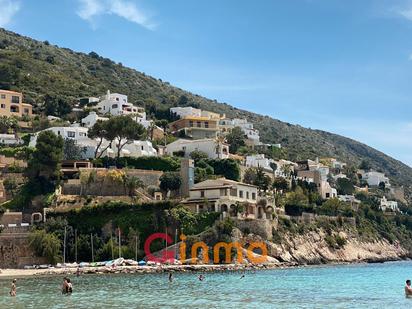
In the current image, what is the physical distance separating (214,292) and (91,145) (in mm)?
50575

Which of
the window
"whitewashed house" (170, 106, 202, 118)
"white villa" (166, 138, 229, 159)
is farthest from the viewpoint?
"whitewashed house" (170, 106, 202, 118)

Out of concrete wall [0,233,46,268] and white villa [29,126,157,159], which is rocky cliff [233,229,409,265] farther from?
white villa [29,126,157,159]

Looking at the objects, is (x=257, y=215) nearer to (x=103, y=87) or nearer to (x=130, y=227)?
(x=130, y=227)

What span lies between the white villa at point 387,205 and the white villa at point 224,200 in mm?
47562

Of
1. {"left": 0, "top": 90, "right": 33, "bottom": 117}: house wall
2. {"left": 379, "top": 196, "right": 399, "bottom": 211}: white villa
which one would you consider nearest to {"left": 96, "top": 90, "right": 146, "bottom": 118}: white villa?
{"left": 0, "top": 90, "right": 33, "bottom": 117}: house wall

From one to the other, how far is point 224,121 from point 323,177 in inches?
1005

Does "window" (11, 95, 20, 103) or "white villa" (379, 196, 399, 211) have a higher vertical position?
"window" (11, 95, 20, 103)

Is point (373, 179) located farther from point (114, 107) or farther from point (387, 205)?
point (114, 107)

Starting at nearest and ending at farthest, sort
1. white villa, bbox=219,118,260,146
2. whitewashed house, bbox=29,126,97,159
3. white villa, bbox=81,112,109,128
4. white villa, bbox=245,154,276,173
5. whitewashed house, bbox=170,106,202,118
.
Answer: whitewashed house, bbox=29,126,97,159, white villa, bbox=81,112,109,128, white villa, bbox=245,154,276,173, whitewashed house, bbox=170,106,202,118, white villa, bbox=219,118,260,146

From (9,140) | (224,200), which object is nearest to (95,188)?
(224,200)

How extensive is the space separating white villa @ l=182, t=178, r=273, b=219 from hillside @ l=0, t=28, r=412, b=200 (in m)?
45.2

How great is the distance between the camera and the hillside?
404ft

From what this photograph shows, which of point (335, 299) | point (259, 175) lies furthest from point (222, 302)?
point (259, 175)

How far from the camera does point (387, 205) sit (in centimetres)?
12406
